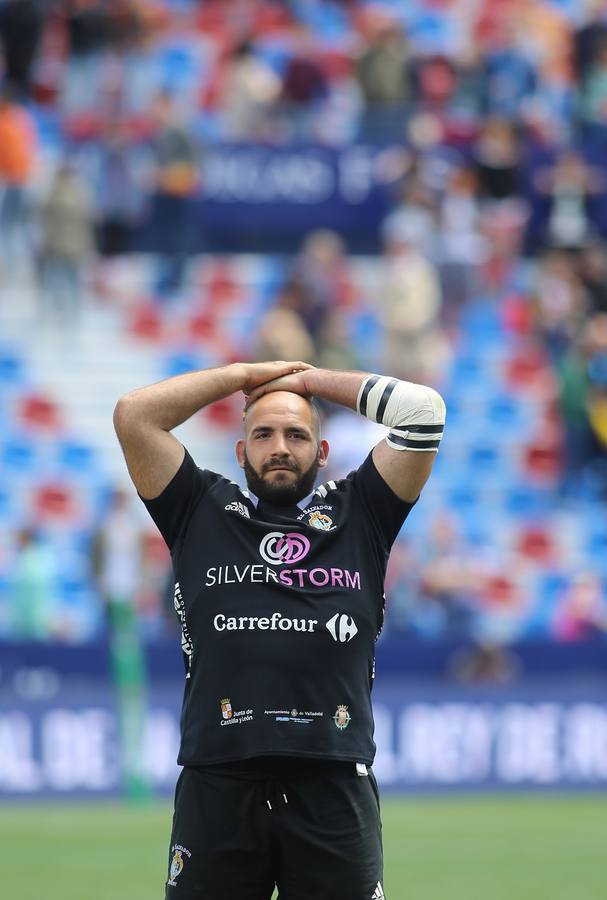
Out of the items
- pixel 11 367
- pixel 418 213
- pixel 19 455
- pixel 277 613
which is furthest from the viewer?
pixel 11 367

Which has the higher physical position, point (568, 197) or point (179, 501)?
point (568, 197)

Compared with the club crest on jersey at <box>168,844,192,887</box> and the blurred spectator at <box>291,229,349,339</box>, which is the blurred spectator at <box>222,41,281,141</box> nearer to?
the blurred spectator at <box>291,229,349,339</box>

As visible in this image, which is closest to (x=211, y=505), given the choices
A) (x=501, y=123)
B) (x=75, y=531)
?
(x=75, y=531)

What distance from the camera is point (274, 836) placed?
181 inches

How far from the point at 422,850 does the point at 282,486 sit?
251 inches

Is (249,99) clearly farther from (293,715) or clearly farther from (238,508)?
(293,715)

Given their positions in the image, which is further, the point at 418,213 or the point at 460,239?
the point at 460,239

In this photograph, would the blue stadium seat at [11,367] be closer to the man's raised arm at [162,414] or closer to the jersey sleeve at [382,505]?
the man's raised arm at [162,414]

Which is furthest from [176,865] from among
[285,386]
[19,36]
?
[19,36]

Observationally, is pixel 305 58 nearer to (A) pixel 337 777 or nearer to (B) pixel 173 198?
(B) pixel 173 198

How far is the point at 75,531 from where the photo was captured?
55.4ft

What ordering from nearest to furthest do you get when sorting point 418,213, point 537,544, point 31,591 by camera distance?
1. point 31,591
2. point 537,544
3. point 418,213

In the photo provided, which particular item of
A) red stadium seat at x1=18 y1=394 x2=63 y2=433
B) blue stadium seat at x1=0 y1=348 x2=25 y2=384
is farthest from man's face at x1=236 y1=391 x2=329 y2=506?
blue stadium seat at x1=0 y1=348 x2=25 y2=384

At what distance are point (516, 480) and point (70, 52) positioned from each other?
710 cm
